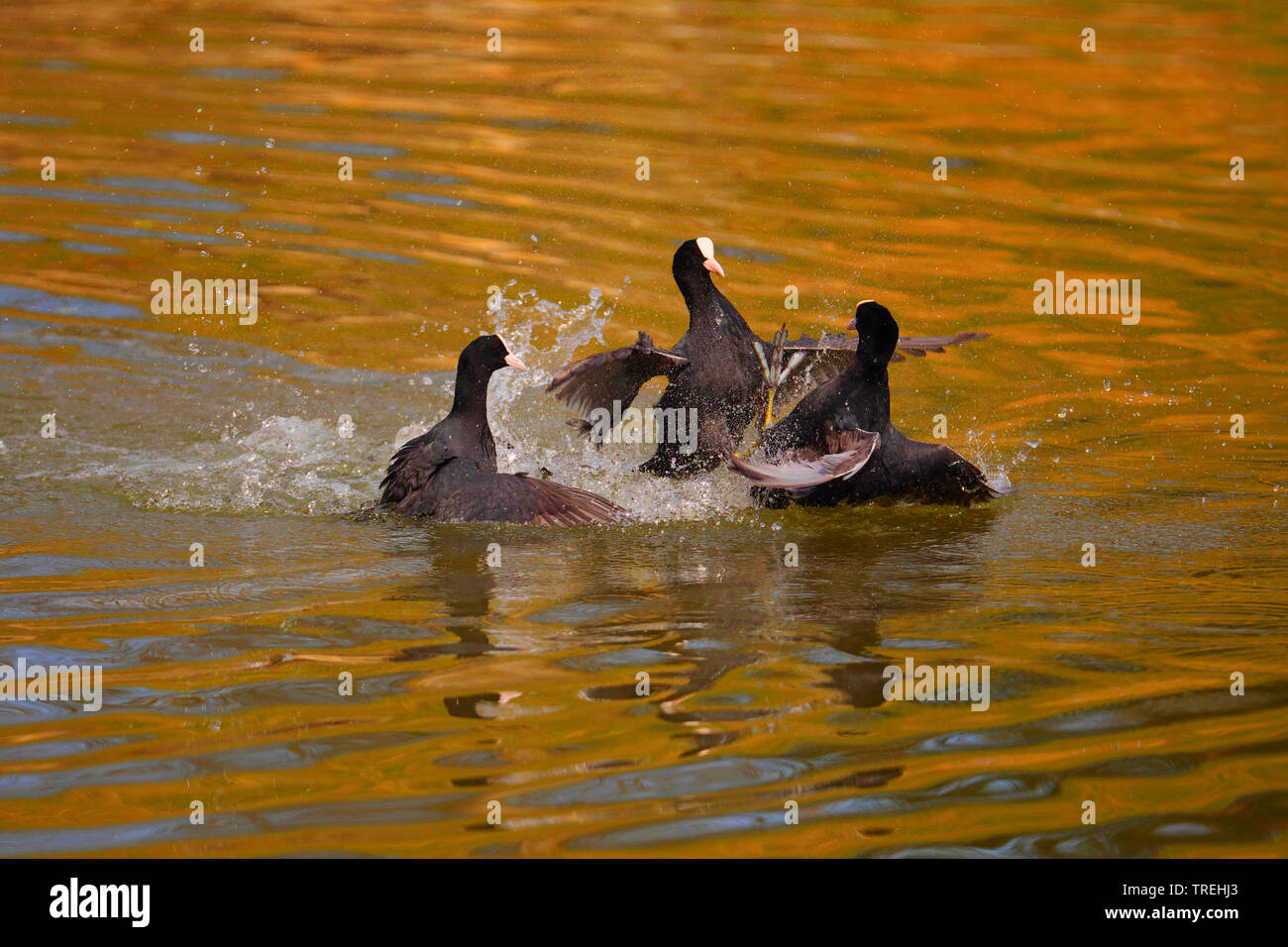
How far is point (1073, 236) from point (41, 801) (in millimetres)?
9780

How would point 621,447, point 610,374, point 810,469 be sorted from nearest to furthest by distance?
point 810,469
point 610,374
point 621,447

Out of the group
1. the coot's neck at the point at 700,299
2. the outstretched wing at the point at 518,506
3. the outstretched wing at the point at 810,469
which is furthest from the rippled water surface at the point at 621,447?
the coot's neck at the point at 700,299

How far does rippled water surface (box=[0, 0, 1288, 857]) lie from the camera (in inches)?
167

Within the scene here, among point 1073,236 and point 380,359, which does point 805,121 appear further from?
point 380,359

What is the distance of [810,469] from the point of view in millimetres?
6438

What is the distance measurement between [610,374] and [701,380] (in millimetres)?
451

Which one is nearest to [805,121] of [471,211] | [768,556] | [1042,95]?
[1042,95]

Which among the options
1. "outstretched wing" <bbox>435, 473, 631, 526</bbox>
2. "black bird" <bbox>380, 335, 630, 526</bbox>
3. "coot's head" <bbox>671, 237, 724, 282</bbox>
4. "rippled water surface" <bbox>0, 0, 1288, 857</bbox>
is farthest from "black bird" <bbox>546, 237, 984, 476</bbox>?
"outstretched wing" <bbox>435, 473, 631, 526</bbox>

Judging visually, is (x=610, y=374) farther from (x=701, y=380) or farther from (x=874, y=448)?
(x=874, y=448)

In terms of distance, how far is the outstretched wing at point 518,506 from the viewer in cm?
665

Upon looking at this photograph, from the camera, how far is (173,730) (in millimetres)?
4527

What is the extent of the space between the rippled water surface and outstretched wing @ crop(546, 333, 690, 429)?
0.41 metres

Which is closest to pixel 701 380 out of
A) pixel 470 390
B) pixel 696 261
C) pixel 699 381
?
pixel 699 381
